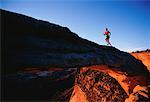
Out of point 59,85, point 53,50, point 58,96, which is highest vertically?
point 53,50

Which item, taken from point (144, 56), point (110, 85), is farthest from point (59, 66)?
point (110, 85)

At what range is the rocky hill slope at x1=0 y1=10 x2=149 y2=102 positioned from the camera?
3004 millimetres

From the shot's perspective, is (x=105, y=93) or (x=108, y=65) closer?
(x=108, y=65)

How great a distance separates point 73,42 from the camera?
13.6ft

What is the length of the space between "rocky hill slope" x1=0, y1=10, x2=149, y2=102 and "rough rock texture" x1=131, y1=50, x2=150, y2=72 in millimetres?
186

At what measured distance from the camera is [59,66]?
3.55 metres

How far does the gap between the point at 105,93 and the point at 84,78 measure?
50.1 inches

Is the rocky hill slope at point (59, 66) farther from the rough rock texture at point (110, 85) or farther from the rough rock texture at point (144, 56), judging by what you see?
the rough rock texture at point (144, 56)

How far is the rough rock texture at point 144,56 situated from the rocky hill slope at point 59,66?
7.3 inches

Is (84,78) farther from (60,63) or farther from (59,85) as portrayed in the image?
(60,63)

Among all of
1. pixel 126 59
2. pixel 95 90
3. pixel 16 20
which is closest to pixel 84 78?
pixel 95 90

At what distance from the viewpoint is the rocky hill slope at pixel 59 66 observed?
9.86ft

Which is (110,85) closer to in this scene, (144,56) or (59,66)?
(144,56)

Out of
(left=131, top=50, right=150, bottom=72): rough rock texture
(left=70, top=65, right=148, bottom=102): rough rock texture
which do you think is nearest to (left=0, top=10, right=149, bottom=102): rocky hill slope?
(left=70, top=65, right=148, bottom=102): rough rock texture
